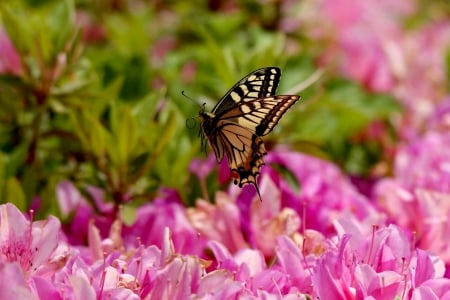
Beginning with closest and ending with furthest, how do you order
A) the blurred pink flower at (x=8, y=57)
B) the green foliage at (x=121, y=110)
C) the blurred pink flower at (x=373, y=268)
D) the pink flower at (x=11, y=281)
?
the pink flower at (x=11, y=281) → the blurred pink flower at (x=373, y=268) → the green foliage at (x=121, y=110) → the blurred pink flower at (x=8, y=57)

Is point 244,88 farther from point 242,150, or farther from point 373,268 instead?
point 373,268

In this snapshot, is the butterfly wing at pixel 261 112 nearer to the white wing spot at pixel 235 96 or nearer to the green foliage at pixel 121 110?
the white wing spot at pixel 235 96

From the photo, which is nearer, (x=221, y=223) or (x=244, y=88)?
(x=244, y=88)

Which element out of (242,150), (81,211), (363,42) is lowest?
(81,211)

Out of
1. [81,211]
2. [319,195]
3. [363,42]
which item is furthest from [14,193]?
[363,42]

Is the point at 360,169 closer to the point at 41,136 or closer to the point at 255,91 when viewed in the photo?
the point at 41,136

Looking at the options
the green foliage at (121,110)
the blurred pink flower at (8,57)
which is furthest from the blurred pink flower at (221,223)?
the blurred pink flower at (8,57)
